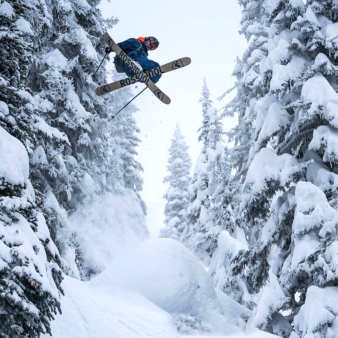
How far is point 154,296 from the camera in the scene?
10164 mm

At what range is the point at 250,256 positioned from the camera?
9.05 meters

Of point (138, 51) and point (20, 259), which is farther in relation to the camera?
point (138, 51)

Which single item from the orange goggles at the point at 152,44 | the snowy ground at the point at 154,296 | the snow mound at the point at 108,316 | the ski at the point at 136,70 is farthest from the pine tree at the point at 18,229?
the orange goggles at the point at 152,44

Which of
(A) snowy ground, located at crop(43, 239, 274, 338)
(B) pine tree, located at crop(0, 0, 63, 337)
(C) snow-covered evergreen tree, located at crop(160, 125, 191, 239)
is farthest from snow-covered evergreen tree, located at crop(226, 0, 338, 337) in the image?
(C) snow-covered evergreen tree, located at crop(160, 125, 191, 239)

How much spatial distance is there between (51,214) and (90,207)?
1601 cm

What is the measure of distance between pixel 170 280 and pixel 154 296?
0.60m

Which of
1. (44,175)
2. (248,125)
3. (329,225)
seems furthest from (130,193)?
(329,225)

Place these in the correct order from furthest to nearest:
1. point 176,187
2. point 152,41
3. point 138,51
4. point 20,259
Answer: point 176,187 → point 152,41 → point 138,51 → point 20,259

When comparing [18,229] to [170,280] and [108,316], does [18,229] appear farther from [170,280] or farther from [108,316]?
[170,280]

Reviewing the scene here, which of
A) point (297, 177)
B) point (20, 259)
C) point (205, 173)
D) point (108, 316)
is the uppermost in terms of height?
point (297, 177)

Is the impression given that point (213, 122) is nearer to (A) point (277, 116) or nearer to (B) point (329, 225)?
(A) point (277, 116)

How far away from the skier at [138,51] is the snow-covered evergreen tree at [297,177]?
3.66 metres

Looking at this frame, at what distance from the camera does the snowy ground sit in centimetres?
820

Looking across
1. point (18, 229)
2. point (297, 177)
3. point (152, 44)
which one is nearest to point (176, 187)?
point (152, 44)
